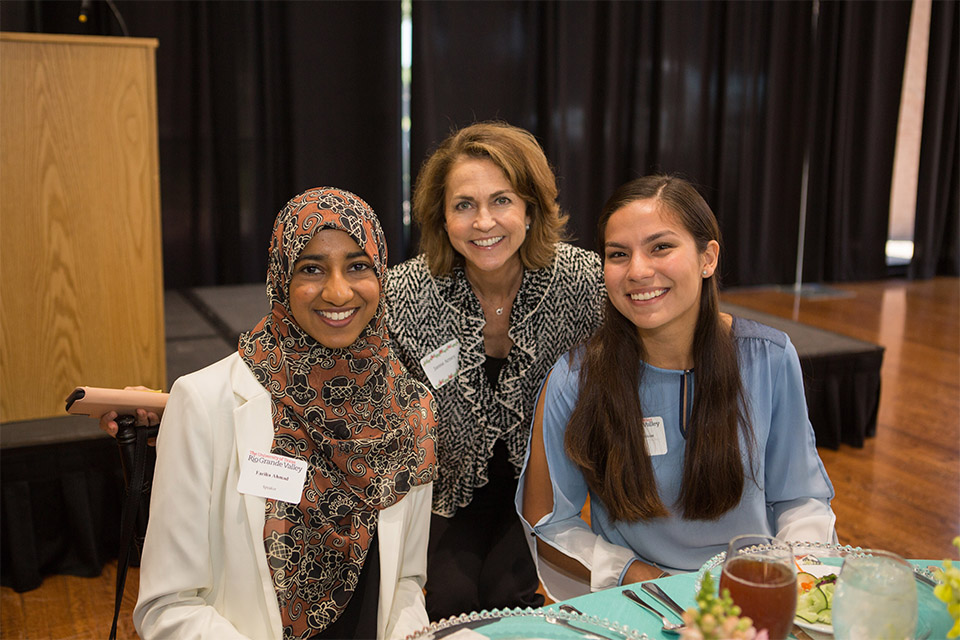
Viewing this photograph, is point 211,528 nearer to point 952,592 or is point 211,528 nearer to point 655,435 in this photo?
point 655,435

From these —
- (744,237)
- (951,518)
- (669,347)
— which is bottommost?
(951,518)

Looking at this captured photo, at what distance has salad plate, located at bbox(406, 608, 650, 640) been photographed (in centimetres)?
117

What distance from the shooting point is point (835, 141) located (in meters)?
7.73

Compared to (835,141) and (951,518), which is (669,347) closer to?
(951,518)

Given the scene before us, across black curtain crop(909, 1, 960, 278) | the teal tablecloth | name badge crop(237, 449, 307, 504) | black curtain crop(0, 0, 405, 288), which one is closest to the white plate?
the teal tablecloth

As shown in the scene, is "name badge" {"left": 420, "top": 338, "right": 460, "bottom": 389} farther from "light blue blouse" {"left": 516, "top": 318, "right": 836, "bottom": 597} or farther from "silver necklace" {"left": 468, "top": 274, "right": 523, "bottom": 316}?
"light blue blouse" {"left": 516, "top": 318, "right": 836, "bottom": 597}

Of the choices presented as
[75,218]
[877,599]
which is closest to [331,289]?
[877,599]

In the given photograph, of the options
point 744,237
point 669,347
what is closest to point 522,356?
point 669,347

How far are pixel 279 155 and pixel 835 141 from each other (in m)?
5.02

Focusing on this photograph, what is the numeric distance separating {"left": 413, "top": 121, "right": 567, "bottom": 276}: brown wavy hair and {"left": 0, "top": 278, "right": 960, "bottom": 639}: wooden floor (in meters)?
1.50

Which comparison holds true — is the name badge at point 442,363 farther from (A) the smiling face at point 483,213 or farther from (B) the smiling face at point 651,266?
(B) the smiling face at point 651,266

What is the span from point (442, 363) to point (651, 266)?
758 millimetres

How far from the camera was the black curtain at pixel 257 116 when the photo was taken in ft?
18.0

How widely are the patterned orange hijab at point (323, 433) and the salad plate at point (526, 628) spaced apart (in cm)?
54
